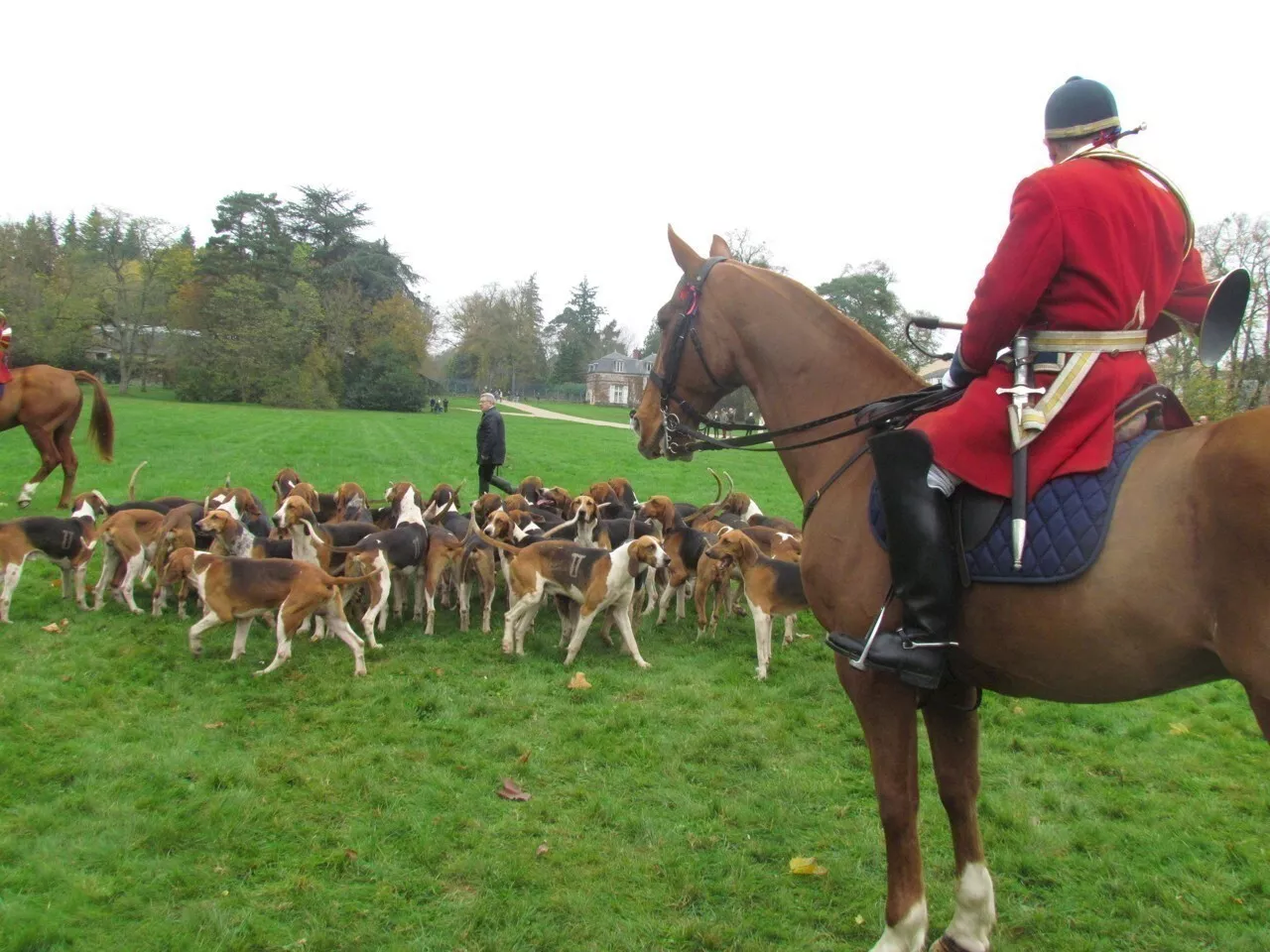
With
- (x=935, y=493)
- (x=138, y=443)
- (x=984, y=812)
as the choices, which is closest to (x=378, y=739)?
(x=984, y=812)

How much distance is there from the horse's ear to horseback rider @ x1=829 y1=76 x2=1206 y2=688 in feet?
4.62

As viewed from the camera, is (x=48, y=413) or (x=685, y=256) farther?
(x=48, y=413)

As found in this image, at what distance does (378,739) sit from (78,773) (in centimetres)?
174

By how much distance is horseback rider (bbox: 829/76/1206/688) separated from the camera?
263 cm

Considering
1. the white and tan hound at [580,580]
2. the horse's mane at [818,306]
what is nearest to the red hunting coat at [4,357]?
the white and tan hound at [580,580]

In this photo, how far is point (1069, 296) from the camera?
8.87 ft

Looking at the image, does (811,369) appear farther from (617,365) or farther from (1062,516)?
(617,365)

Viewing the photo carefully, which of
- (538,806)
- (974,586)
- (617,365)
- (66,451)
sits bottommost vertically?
(538,806)

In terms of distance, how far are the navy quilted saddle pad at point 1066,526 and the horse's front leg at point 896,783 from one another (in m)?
0.73

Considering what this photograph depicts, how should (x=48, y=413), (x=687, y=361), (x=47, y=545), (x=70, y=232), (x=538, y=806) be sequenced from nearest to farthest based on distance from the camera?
1. (x=687, y=361)
2. (x=538, y=806)
3. (x=47, y=545)
4. (x=48, y=413)
5. (x=70, y=232)

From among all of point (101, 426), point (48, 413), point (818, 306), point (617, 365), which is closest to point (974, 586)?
point (818, 306)

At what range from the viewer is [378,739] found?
19.3 feet

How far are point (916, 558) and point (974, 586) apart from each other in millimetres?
220

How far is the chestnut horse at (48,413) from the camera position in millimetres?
12906
